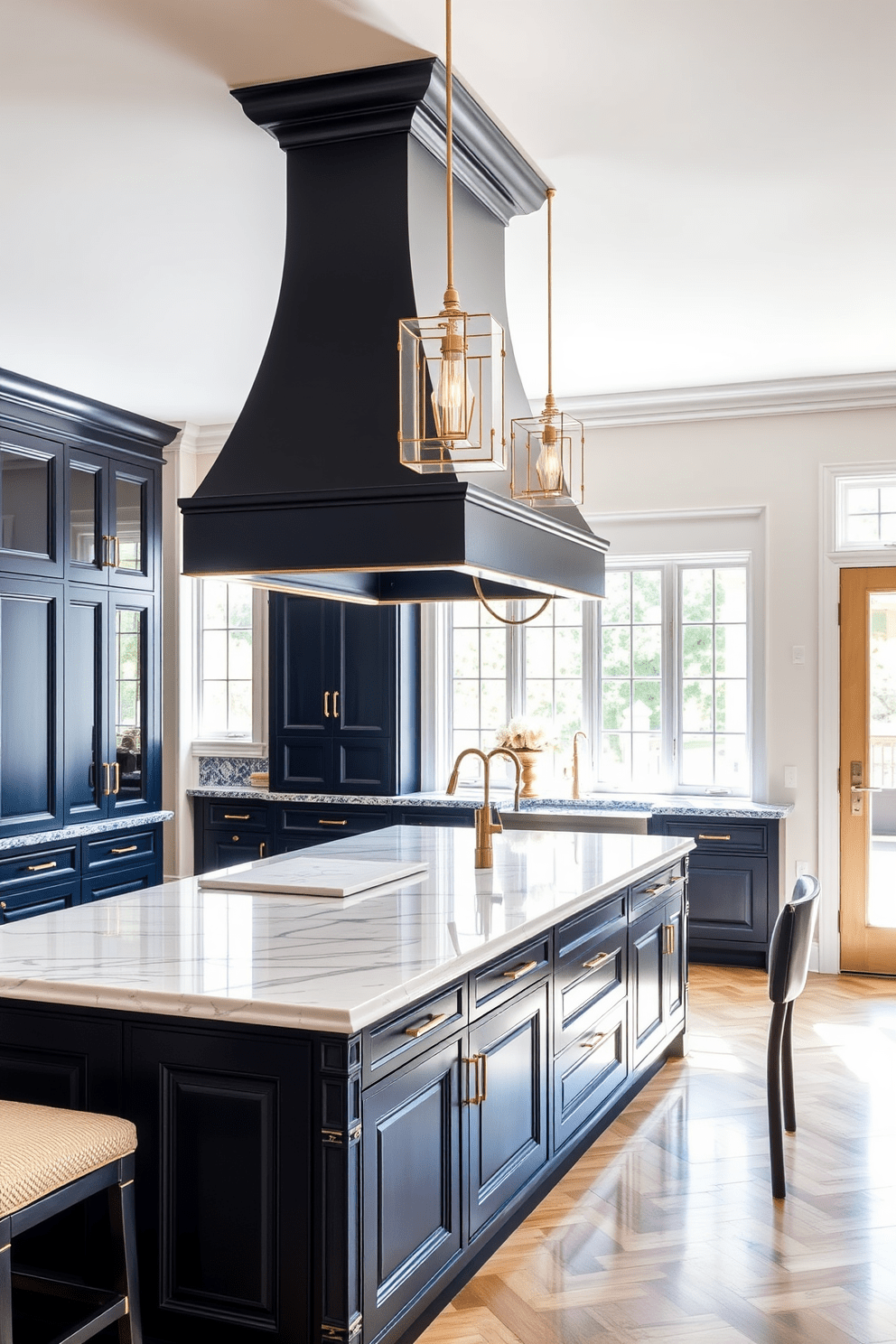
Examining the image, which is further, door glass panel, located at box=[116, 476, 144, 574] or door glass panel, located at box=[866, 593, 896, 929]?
door glass panel, located at box=[116, 476, 144, 574]

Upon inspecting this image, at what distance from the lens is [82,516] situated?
6.18 m

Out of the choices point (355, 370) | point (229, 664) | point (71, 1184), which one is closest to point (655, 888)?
point (355, 370)

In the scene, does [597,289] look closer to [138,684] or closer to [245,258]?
[245,258]

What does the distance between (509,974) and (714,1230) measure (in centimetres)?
98

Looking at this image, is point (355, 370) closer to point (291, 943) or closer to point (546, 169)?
point (546, 169)

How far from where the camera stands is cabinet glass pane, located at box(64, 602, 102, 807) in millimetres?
6070

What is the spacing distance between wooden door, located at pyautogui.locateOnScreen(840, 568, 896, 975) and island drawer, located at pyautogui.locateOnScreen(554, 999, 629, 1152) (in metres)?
2.69

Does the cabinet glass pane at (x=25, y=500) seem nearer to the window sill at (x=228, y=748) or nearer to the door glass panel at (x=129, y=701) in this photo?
the door glass panel at (x=129, y=701)

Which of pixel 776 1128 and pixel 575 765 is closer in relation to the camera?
pixel 776 1128

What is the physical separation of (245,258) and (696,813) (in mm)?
3493

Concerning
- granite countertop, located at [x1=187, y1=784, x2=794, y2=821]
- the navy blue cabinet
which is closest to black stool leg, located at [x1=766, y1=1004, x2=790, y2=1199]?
granite countertop, located at [x1=187, y1=784, x2=794, y2=821]

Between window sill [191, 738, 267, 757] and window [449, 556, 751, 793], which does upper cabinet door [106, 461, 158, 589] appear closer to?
window sill [191, 738, 267, 757]

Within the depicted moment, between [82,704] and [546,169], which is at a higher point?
[546,169]

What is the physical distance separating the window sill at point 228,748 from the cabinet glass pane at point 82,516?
165 centimetres
